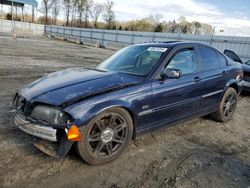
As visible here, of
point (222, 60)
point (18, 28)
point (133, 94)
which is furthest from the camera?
point (18, 28)

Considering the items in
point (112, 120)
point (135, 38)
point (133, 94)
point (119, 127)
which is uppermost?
point (135, 38)

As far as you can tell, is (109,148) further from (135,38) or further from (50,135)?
(135,38)

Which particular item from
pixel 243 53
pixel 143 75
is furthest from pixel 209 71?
pixel 243 53

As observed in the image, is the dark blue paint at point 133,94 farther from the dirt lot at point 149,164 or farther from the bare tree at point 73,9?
the bare tree at point 73,9

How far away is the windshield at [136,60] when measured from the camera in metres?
3.83

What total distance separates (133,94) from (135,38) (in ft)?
84.1

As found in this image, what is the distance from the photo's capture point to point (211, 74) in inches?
182

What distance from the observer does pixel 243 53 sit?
17.5 m

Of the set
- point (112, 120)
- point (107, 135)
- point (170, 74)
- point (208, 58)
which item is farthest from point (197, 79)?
point (107, 135)

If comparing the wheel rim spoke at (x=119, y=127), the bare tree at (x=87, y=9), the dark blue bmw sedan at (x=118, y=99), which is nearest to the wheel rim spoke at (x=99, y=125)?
the dark blue bmw sedan at (x=118, y=99)

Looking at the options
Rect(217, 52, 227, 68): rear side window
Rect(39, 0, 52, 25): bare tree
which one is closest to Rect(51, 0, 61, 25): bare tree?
Rect(39, 0, 52, 25): bare tree

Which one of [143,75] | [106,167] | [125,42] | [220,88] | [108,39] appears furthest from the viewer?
[108,39]

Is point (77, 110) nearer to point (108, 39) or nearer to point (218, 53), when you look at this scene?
point (218, 53)

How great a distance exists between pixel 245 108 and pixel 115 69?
4.34 meters
